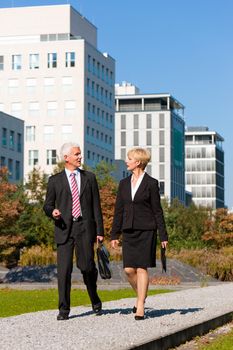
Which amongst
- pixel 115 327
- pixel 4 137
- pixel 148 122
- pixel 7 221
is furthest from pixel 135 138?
pixel 115 327

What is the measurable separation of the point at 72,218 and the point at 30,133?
4646 inches

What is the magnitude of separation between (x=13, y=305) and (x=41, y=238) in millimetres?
36716

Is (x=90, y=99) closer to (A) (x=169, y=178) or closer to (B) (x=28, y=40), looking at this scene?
(B) (x=28, y=40)

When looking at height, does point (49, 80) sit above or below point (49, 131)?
above

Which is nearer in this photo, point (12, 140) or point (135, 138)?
point (12, 140)

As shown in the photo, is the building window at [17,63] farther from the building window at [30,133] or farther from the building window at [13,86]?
the building window at [30,133]

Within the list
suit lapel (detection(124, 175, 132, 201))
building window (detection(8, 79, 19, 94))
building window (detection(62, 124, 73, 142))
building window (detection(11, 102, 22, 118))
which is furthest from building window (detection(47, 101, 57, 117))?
suit lapel (detection(124, 175, 132, 201))

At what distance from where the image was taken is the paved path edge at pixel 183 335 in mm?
9435

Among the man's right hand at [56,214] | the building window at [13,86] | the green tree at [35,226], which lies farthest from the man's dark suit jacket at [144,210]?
the building window at [13,86]

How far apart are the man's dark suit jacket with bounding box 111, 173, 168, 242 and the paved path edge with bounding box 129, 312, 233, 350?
3.90 feet

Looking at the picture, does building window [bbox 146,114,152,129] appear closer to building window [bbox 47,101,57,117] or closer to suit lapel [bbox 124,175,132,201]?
building window [bbox 47,101,57,117]

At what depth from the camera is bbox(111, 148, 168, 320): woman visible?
11875mm

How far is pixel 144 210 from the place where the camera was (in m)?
12.0

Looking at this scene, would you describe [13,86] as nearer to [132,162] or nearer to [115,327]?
[132,162]
